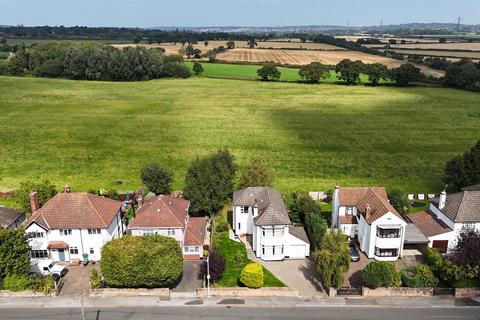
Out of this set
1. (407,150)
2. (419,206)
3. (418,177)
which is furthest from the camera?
(407,150)

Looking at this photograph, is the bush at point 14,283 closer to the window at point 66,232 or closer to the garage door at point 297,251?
the window at point 66,232

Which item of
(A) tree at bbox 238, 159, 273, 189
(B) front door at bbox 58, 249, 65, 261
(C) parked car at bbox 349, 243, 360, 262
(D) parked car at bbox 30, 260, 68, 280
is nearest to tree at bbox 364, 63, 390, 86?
(A) tree at bbox 238, 159, 273, 189

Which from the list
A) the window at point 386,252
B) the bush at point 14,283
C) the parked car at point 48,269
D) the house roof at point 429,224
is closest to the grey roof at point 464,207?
the house roof at point 429,224

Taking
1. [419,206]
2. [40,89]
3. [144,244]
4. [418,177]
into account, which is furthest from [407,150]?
[40,89]

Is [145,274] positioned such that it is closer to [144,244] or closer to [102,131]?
[144,244]

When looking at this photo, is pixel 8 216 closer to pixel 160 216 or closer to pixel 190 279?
pixel 160 216

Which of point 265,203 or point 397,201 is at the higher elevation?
point 265,203

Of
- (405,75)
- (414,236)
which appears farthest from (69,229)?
(405,75)
